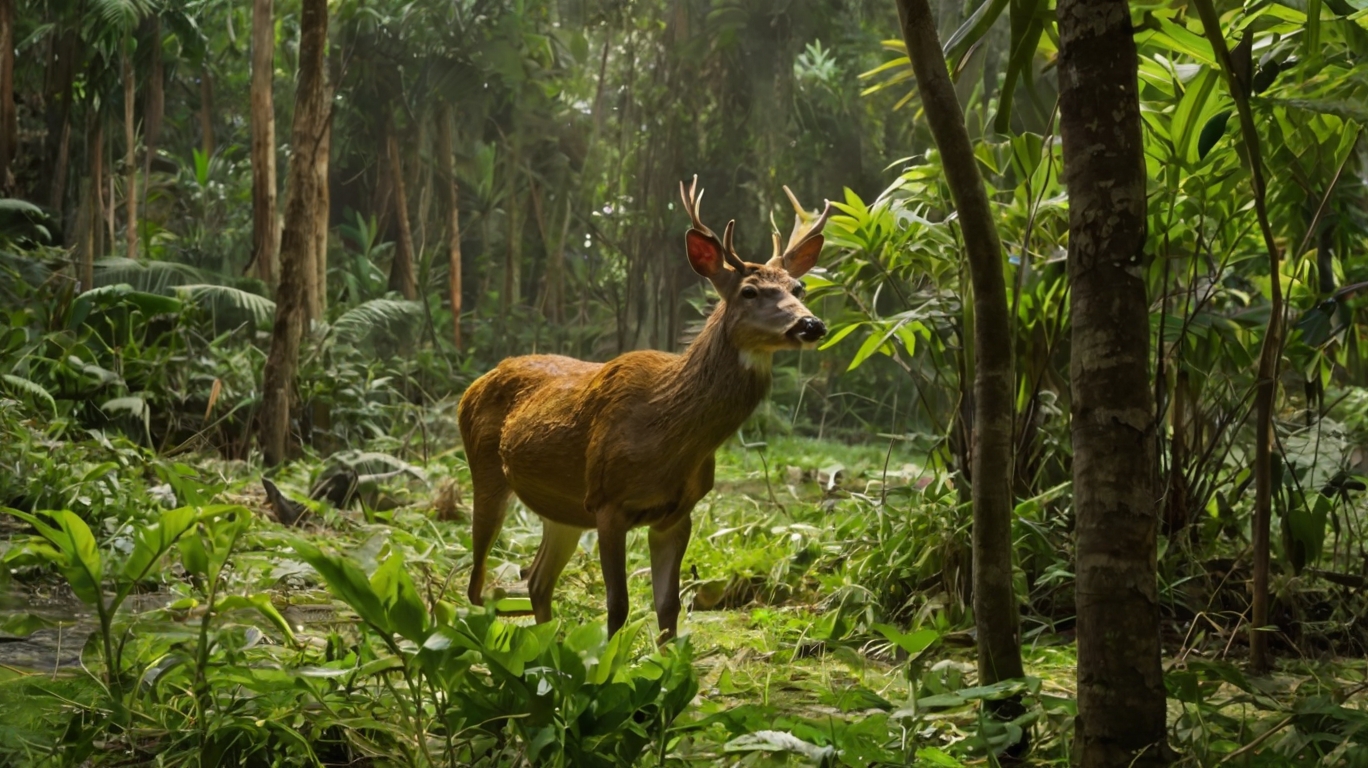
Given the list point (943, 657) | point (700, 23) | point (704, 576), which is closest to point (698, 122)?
point (700, 23)

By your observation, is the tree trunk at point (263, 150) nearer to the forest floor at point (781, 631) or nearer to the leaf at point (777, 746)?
the forest floor at point (781, 631)

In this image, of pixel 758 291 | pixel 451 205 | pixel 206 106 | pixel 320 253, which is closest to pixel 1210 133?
pixel 758 291

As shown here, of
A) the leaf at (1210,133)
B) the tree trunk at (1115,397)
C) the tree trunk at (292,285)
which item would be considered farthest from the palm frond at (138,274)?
the tree trunk at (1115,397)

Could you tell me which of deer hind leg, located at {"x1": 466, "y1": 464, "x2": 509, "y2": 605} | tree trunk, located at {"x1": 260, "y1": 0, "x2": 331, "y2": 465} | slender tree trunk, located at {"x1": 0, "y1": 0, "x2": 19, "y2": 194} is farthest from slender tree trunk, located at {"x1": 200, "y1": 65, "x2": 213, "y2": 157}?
deer hind leg, located at {"x1": 466, "y1": 464, "x2": 509, "y2": 605}

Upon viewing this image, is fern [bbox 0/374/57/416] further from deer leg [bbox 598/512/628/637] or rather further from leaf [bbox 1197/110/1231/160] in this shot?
leaf [bbox 1197/110/1231/160]

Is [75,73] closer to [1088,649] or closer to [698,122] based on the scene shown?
[698,122]

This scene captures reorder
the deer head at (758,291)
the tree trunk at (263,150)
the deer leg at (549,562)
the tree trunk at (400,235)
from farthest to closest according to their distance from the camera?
the tree trunk at (400,235)
the tree trunk at (263,150)
the deer leg at (549,562)
the deer head at (758,291)

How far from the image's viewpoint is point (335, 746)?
2518 millimetres

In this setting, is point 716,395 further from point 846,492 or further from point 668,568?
point 846,492

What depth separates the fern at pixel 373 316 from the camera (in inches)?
512

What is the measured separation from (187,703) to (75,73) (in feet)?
48.7

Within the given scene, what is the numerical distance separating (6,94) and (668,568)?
10753 mm

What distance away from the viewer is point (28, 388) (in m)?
7.02

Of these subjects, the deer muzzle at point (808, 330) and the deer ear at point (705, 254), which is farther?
the deer ear at point (705, 254)
